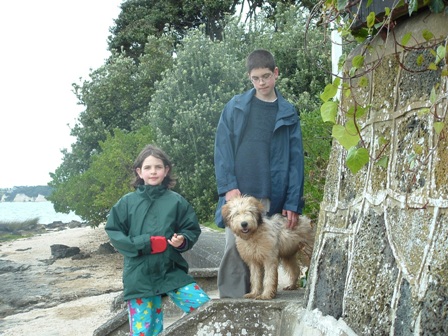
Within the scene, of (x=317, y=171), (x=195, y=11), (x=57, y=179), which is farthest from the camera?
(x=195, y=11)

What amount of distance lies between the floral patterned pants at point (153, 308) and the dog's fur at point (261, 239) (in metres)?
0.44

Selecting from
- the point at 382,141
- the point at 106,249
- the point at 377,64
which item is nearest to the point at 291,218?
the point at 382,141

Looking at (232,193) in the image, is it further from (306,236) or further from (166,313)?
(166,313)

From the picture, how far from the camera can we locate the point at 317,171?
784cm

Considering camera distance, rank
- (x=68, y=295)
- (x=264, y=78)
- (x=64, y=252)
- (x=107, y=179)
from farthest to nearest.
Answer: (x=64, y=252)
(x=107, y=179)
(x=68, y=295)
(x=264, y=78)

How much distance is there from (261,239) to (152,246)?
34.5 inches

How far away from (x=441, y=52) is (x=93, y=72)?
2438cm

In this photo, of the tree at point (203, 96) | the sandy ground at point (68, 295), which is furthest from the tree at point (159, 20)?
the sandy ground at point (68, 295)

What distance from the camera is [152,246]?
525 cm

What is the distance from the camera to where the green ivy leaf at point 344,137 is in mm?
3211

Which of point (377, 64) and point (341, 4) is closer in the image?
A: point (341, 4)

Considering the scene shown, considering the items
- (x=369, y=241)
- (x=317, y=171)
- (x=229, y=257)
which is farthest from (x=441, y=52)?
(x=317, y=171)

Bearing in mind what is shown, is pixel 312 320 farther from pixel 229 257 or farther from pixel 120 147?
pixel 120 147

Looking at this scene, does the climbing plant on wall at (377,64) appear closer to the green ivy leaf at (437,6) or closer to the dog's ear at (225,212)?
the green ivy leaf at (437,6)
